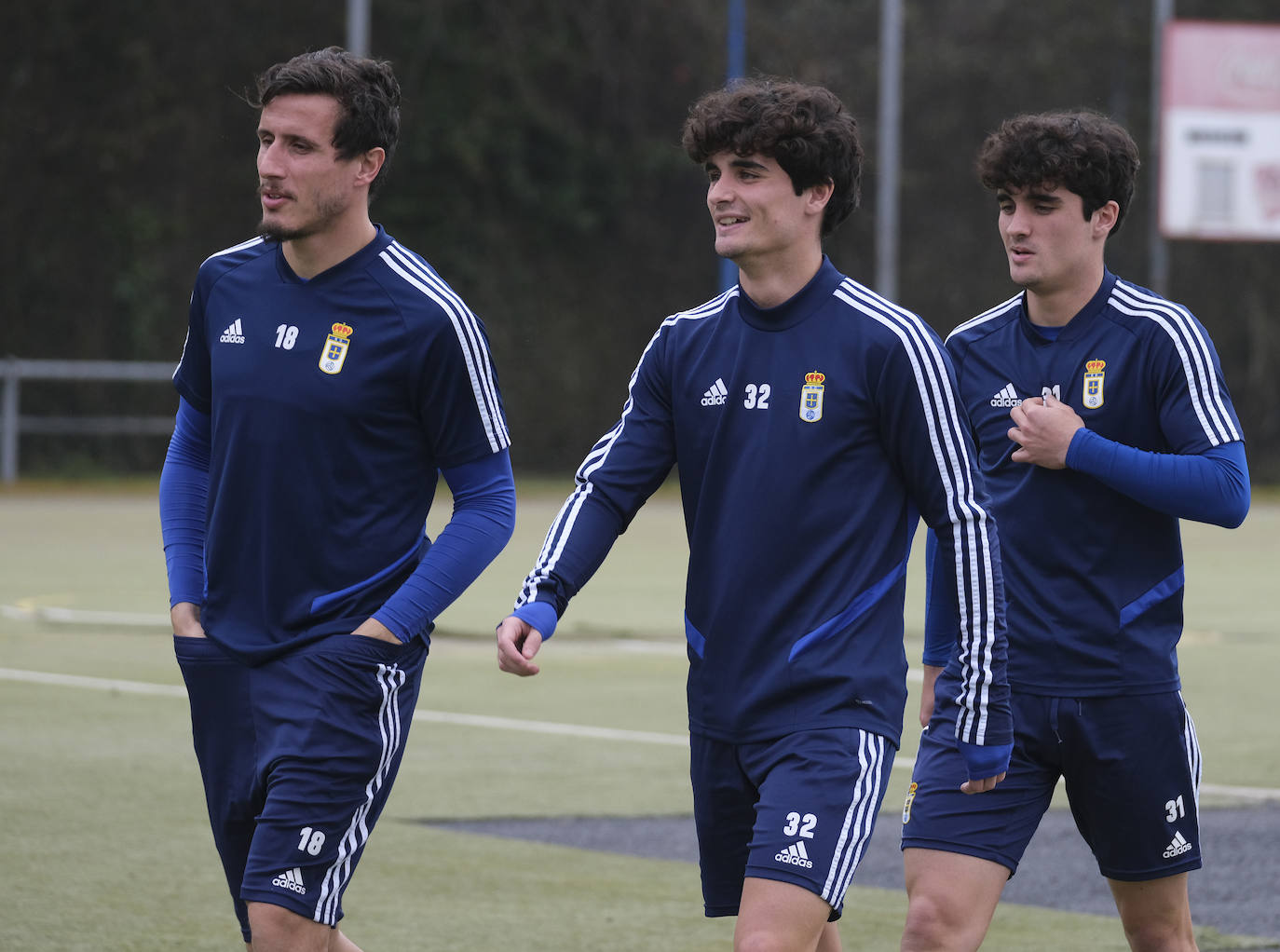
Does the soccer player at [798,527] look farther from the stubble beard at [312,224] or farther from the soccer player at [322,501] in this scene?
the stubble beard at [312,224]

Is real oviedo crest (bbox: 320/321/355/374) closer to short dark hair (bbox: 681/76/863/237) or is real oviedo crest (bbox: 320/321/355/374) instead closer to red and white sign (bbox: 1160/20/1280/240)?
short dark hair (bbox: 681/76/863/237)

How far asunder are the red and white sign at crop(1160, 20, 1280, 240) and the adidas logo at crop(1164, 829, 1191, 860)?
29643 millimetres

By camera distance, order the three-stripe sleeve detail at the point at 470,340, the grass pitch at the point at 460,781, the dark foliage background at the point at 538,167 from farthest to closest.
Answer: the dark foliage background at the point at 538,167 → the grass pitch at the point at 460,781 → the three-stripe sleeve detail at the point at 470,340

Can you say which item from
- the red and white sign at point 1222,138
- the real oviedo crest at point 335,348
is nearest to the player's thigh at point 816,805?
the real oviedo crest at point 335,348

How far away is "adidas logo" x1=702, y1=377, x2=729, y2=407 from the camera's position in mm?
4668

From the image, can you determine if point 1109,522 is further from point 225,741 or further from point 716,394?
point 225,741

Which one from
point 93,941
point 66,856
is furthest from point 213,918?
point 66,856

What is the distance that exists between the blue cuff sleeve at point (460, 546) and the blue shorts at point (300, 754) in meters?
0.09

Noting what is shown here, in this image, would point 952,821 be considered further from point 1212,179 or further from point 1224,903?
point 1212,179

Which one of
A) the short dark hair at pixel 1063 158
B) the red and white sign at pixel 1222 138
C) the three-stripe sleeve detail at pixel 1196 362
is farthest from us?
the red and white sign at pixel 1222 138

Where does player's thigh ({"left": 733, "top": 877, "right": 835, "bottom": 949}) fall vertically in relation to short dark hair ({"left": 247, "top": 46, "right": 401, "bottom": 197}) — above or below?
below

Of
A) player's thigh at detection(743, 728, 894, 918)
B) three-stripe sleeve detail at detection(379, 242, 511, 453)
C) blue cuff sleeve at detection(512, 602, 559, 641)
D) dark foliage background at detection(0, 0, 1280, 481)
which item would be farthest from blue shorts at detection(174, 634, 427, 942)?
dark foliage background at detection(0, 0, 1280, 481)

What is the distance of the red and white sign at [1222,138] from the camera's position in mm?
33594

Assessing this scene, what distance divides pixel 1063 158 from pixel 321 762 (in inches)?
87.4
